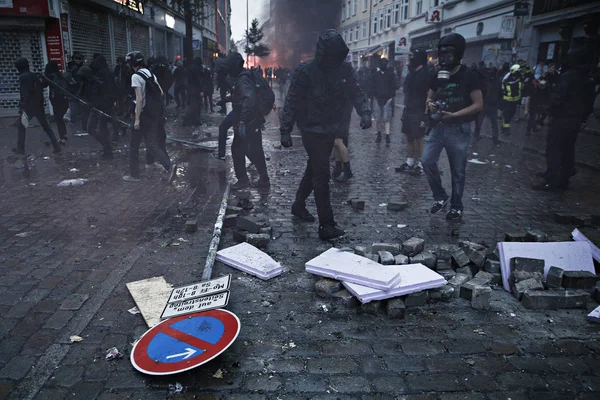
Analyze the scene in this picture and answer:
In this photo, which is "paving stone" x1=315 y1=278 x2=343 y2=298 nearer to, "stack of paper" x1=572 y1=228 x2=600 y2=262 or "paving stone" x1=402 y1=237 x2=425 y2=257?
"paving stone" x1=402 y1=237 x2=425 y2=257

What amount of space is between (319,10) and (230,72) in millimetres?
58677

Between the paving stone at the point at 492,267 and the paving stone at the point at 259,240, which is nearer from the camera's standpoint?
the paving stone at the point at 492,267

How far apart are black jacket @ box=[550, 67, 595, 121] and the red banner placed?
15081 mm

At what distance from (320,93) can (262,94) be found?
97.8 inches

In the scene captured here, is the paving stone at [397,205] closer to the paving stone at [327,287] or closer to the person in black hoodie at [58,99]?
the paving stone at [327,287]

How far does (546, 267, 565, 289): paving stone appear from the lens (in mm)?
3820

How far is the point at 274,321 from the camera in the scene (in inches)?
135

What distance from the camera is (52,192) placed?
698cm

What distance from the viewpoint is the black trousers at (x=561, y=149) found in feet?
24.0

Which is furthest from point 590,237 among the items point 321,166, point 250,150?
point 250,150

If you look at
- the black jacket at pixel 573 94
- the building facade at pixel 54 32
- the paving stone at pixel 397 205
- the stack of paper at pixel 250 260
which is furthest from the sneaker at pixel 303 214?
the building facade at pixel 54 32

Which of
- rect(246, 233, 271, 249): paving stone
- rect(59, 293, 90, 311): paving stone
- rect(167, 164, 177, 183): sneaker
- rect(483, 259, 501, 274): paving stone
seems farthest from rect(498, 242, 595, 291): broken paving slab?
rect(167, 164, 177, 183): sneaker

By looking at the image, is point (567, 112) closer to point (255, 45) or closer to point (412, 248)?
point (412, 248)

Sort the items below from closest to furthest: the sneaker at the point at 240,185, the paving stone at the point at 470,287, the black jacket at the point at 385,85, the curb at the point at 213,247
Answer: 1. the paving stone at the point at 470,287
2. the curb at the point at 213,247
3. the sneaker at the point at 240,185
4. the black jacket at the point at 385,85
